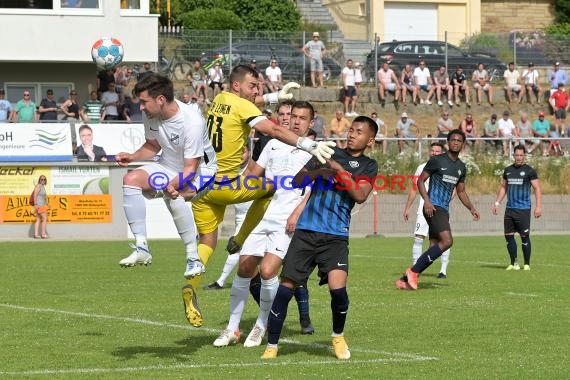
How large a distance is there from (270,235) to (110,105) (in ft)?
71.4

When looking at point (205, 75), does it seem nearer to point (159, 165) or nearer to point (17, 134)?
point (17, 134)

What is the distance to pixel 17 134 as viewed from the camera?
30.1 m

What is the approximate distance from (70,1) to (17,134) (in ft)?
21.6

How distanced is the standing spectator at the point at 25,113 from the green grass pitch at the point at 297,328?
11659mm

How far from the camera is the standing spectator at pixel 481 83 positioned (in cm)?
4134

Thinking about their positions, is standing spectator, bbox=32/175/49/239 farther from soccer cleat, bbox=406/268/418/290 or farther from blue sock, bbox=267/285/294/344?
blue sock, bbox=267/285/294/344

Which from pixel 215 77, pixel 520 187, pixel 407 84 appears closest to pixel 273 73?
pixel 215 77

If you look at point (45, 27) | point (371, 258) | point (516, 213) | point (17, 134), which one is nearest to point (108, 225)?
point (17, 134)

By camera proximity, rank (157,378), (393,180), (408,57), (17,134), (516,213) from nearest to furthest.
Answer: (157,378) < (516,213) < (17,134) < (393,180) < (408,57)

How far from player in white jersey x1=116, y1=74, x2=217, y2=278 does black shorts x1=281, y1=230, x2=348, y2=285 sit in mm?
886

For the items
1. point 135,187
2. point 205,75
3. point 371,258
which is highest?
point 205,75

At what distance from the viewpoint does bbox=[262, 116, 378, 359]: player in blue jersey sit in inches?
395

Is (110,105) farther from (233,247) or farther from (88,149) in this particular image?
(233,247)

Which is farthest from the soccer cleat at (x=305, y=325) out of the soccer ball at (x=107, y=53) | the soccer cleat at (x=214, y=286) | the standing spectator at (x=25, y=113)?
the standing spectator at (x=25, y=113)
